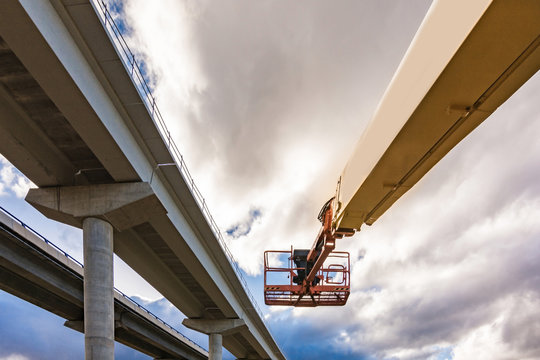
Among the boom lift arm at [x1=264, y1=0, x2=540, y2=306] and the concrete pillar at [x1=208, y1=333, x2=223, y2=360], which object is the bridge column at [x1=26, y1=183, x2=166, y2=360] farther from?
the concrete pillar at [x1=208, y1=333, x2=223, y2=360]

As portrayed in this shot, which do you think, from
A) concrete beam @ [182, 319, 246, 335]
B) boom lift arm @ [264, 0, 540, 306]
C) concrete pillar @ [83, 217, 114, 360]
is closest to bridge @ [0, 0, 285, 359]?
concrete pillar @ [83, 217, 114, 360]

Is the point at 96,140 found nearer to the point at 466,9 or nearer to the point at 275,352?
the point at 466,9

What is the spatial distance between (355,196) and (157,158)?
729cm

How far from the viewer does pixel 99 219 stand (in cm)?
1639

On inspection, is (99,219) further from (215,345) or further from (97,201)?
(215,345)

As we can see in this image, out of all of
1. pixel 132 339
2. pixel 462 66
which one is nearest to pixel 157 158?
pixel 462 66

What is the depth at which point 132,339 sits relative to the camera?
1453 inches

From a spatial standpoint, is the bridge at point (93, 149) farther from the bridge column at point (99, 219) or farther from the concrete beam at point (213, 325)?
the concrete beam at point (213, 325)

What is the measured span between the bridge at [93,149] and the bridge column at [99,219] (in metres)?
0.03

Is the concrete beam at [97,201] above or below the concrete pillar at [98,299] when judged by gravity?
above

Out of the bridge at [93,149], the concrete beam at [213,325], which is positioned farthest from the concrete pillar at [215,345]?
the bridge at [93,149]

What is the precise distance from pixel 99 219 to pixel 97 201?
0.58 metres

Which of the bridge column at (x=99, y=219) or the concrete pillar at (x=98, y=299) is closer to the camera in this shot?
the concrete pillar at (x=98, y=299)

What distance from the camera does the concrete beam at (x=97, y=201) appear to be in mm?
16297
